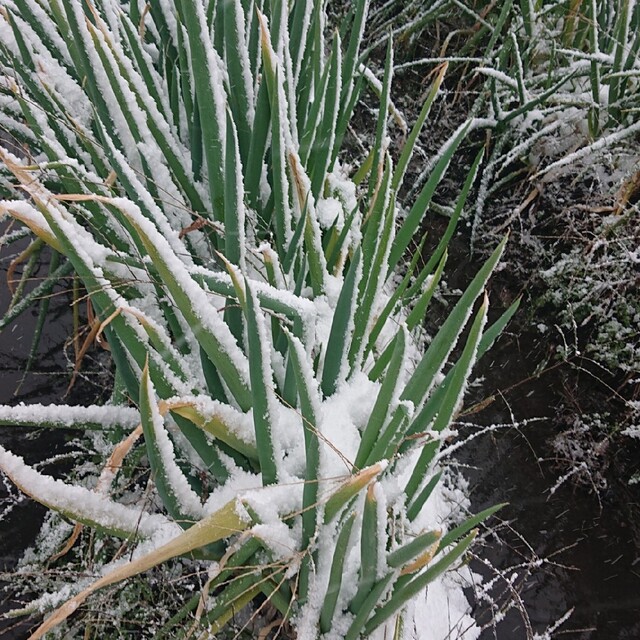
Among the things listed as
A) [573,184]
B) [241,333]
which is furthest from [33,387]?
[573,184]

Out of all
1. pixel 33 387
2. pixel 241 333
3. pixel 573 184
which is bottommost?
pixel 33 387

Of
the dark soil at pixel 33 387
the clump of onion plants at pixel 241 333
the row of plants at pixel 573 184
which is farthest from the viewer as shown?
the row of plants at pixel 573 184

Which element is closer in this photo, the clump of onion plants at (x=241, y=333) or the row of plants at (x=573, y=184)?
the clump of onion plants at (x=241, y=333)

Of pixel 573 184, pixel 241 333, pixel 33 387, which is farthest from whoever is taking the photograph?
pixel 573 184

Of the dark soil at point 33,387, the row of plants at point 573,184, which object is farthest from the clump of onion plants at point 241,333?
the row of plants at point 573,184

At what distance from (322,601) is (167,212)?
30.1 inches

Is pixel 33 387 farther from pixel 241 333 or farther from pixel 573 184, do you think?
pixel 573 184

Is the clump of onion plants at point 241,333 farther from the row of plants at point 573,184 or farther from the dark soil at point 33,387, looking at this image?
the row of plants at point 573,184

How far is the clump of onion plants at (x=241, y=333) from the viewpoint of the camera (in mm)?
705

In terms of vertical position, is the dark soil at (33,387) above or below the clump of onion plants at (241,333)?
below

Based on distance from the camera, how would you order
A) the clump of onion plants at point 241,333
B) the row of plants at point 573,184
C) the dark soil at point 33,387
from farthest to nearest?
the row of plants at point 573,184 → the dark soil at point 33,387 → the clump of onion plants at point 241,333

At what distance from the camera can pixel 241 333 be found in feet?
3.21

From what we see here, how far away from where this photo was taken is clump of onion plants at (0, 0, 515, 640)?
705 millimetres

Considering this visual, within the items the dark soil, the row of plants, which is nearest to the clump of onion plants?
the dark soil
